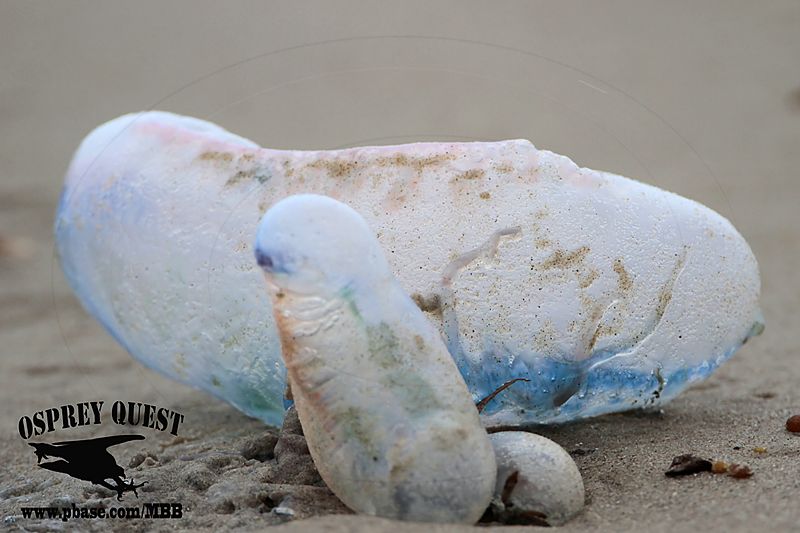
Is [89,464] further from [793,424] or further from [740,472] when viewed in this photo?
[793,424]

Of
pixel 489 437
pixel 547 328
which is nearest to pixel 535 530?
→ pixel 489 437

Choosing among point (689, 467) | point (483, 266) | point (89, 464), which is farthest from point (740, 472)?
point (89, 464)

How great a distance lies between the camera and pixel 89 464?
235cm

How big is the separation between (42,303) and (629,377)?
11.3ft

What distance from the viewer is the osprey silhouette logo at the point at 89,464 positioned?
230 cm

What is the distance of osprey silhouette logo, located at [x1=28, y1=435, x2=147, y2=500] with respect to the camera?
2305 mm

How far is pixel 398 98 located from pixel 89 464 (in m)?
4.61

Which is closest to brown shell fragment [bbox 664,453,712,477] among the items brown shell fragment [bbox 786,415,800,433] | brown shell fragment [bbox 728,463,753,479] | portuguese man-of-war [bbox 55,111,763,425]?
brown shell fragment [bbox 728,463,753,479]

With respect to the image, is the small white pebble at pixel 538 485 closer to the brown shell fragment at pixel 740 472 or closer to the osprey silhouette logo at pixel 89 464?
the brown shell fragment at pixel 740 472

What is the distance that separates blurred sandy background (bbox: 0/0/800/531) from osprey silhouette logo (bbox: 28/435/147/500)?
0.64 meters

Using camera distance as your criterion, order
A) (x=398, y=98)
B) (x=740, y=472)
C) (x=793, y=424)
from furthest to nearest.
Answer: (x=398, y=98), (x=793, y=424), (x=740, y=472)

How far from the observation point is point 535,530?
188cm

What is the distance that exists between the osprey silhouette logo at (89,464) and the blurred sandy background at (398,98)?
0.64 m

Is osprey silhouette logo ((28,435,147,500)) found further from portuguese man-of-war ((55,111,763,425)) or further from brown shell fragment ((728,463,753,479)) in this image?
brown shell fragment ((728,463,753,479))
